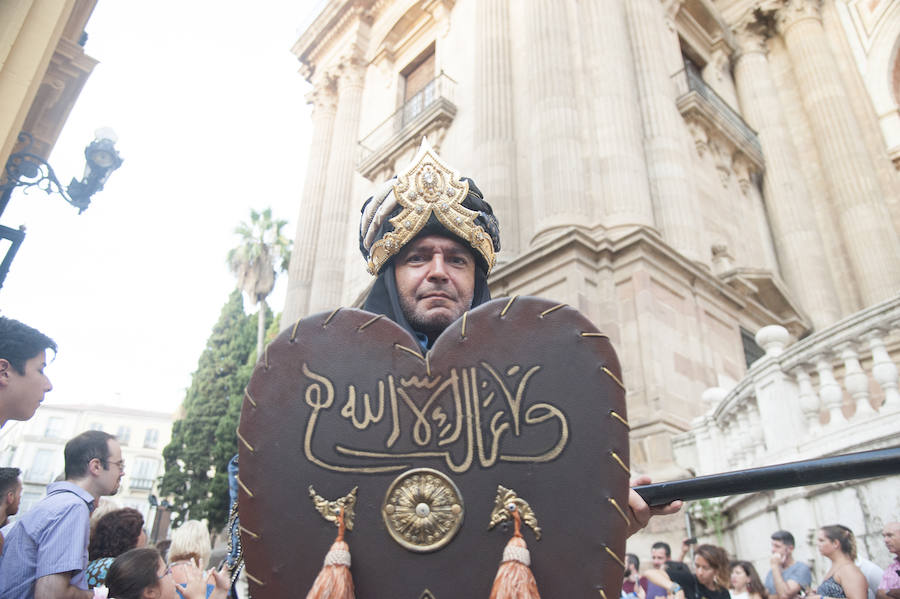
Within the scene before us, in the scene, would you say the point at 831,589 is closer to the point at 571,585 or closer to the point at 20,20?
the point at 571,585

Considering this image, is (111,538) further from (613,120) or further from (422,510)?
(613,120)

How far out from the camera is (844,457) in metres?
1.09

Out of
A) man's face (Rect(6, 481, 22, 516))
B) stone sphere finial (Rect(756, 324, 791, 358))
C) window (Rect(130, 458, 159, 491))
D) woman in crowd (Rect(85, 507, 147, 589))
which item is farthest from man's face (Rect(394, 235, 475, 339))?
window (Rect(130, 458, 159, 491))

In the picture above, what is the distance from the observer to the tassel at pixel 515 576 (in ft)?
3.26

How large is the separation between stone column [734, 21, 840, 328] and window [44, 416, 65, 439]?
5838 cm

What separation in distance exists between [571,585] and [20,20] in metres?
6.27

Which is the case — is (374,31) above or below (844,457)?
above

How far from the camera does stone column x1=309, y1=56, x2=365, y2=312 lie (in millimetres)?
17094

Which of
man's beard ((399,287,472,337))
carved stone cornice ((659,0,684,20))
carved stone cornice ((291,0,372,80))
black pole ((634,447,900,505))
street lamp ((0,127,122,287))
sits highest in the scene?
carved stone cornice ((291,0,372,80))

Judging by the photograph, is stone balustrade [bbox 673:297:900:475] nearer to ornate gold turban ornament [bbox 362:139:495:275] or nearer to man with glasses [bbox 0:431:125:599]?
ornate gold turban ornament [bbox 362:139:495:275]

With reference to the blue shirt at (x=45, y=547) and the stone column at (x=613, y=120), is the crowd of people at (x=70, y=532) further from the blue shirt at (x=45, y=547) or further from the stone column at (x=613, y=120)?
the stone column at (x=613, y=120)

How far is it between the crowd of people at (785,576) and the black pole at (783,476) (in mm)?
3741

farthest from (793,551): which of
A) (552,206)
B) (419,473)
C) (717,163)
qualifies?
(717,163)

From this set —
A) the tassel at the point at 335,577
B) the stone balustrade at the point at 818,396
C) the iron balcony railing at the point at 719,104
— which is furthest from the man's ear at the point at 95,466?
the iron balcony railing at the point at 719,104
